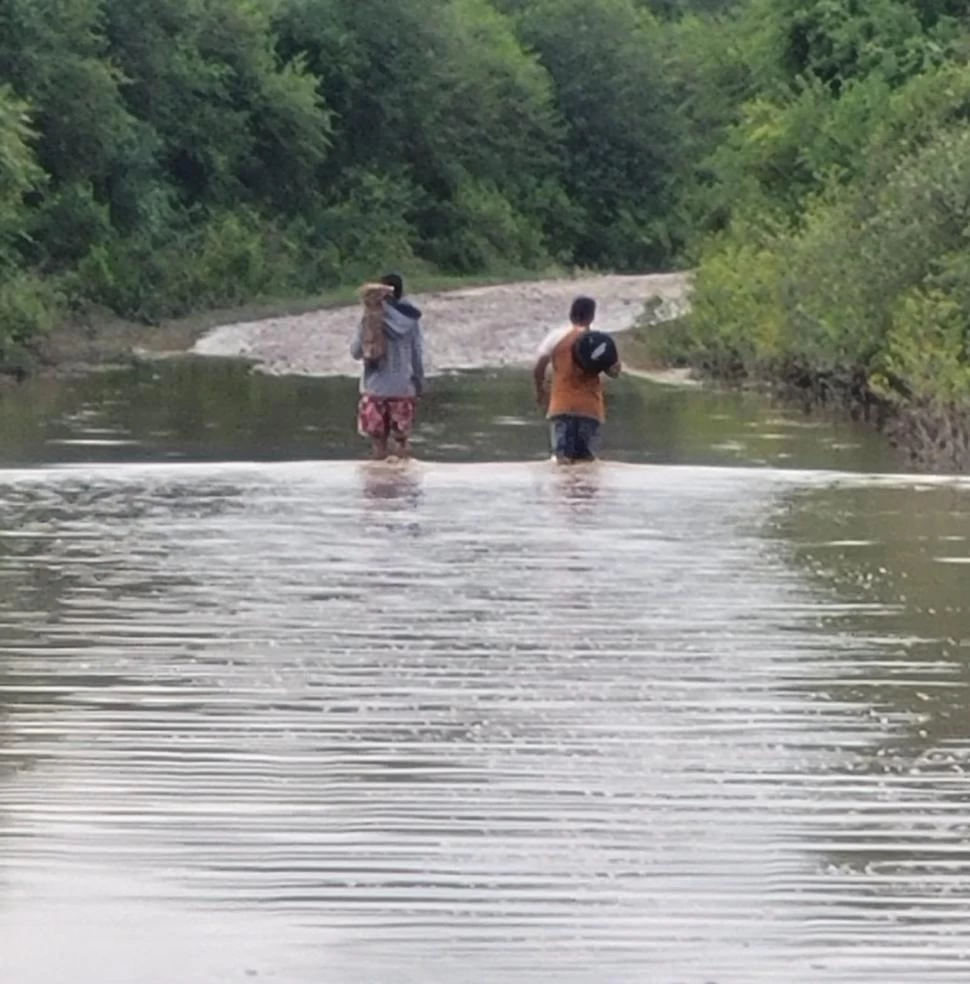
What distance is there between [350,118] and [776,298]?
108 ft

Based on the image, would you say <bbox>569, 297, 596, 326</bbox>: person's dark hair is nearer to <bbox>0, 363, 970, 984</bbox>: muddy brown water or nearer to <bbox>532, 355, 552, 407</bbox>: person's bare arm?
<bbox>532, 355, 552, 407</bbox>: person's bare arm

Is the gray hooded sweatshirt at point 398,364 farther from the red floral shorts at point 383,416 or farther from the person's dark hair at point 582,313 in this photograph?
the person's dark hair at point 582,313

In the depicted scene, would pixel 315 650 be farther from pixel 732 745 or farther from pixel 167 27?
pixel 167 27

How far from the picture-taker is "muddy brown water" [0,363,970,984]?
20.4 ft

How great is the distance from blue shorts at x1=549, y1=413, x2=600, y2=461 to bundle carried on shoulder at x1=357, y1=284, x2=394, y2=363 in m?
1.07

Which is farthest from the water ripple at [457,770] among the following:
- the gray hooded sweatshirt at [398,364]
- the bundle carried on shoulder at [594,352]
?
the gray hooded sweatshirt at [398,364]

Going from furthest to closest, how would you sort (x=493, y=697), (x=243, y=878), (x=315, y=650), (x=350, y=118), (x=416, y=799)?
(x=350, y=118), (x=315, y=650), (x=493, y=697), (x=416, y=799), (x=243, y=878)

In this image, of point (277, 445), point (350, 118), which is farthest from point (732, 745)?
point (350, 118)

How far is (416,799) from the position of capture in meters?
7.50

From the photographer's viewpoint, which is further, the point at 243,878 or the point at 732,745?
the point at 732,745

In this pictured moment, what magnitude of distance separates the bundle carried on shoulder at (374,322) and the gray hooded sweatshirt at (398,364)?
0.03 m

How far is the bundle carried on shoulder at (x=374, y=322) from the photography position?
16.7m

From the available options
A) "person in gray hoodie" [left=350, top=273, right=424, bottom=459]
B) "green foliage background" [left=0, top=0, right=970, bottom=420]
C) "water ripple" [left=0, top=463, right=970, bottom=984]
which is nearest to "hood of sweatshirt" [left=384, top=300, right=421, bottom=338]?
"person in gray hoodie" [left=350, top=273, right=424, bottom=459]

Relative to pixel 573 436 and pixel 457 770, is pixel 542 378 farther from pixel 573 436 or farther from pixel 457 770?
pixel 457 770
